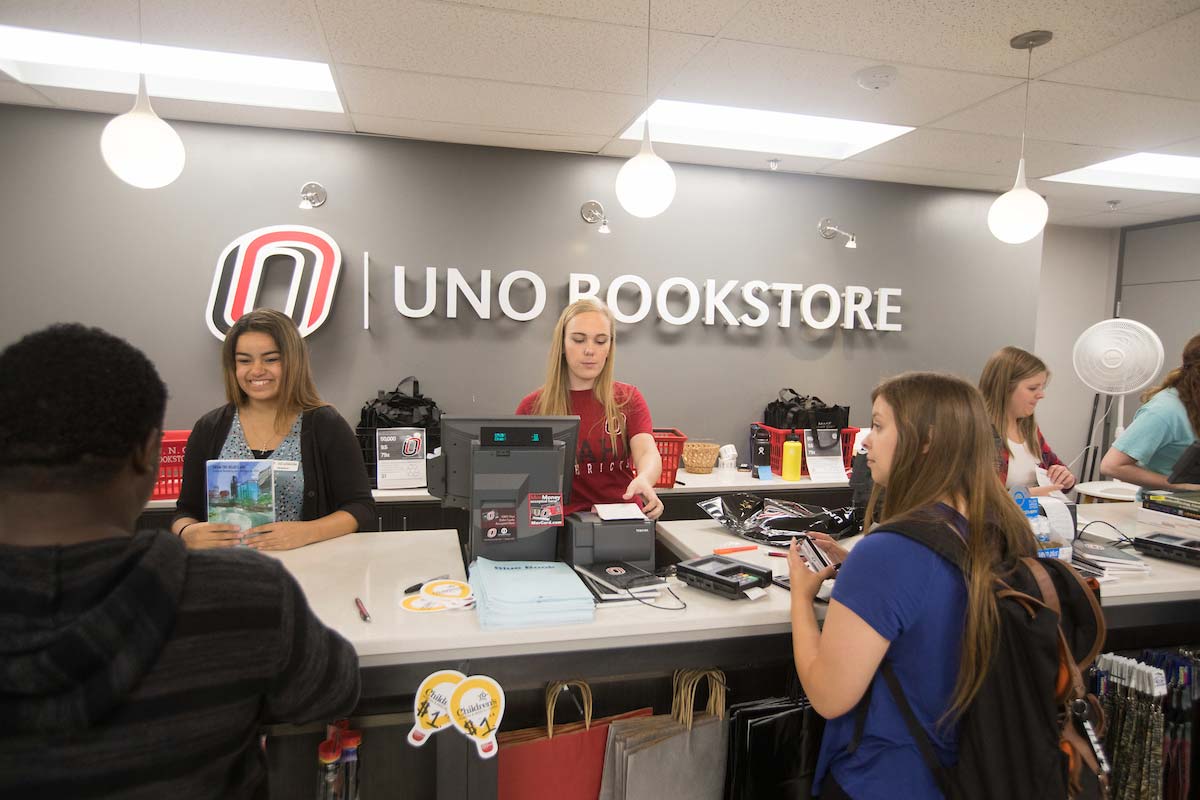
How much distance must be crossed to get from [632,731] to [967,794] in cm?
85

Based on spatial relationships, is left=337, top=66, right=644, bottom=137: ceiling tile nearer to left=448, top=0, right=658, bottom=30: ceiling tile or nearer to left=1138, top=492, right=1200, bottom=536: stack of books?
left=448, top=0, right=658, bottom=30: ceiling tile

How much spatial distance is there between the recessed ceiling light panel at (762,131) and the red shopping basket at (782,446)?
1.72 metres

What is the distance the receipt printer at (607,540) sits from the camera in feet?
6.50

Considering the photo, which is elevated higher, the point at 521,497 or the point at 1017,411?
the point at 1017,411

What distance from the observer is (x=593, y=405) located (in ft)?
8.95

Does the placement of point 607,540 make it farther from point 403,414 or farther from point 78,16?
point 78,16

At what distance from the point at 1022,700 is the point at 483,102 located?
3217mm

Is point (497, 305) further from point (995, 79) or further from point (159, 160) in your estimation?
point (995, 79)

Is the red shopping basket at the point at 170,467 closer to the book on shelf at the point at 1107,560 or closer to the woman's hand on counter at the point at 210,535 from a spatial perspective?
the woman's hand on counter at the point at 210,535

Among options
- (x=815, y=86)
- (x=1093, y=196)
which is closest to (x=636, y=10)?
(x=815, y=86)

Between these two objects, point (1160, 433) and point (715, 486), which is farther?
point (715, 486)

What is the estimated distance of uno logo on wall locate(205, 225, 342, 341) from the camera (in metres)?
3.69

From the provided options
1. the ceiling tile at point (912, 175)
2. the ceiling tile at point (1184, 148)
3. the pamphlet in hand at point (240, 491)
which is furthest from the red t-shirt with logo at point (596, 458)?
the ceiling tile at point (1184, 148)

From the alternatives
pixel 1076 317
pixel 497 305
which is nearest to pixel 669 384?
pixel 497 305
